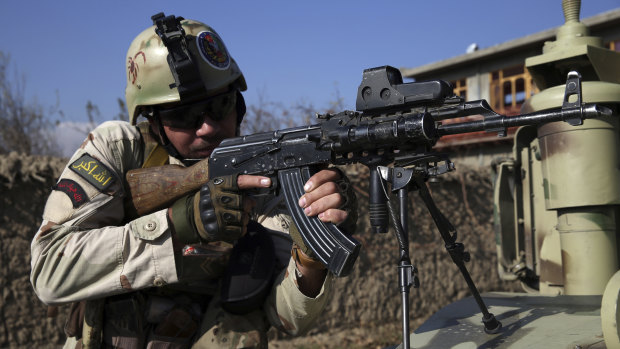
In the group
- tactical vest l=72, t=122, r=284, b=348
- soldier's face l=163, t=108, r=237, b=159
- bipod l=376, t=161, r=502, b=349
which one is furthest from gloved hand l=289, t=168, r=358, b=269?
soldier's face l=163, t=108, r=237, b=159

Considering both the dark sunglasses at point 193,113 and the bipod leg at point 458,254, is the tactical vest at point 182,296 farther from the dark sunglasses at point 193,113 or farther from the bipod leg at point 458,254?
the bipod leg at point 458,254

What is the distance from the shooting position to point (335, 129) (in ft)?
7.06

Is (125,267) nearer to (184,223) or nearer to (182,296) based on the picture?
(184,223)

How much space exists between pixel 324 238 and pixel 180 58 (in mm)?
1117

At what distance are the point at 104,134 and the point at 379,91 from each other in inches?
51.3

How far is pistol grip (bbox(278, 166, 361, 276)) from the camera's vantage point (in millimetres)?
2098

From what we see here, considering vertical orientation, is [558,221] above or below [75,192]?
below

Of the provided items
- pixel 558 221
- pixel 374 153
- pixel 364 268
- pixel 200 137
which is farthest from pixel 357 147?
pixel 364 268

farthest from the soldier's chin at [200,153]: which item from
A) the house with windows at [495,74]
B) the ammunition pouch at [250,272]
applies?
the house with windows at [495,74]

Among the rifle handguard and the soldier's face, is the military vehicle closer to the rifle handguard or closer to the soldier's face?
the rifle handguard

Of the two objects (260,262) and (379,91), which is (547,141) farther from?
(260,262)

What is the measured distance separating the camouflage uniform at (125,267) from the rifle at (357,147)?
17cm

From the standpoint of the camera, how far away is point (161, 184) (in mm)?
2479

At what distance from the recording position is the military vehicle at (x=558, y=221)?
2215 millimetres
